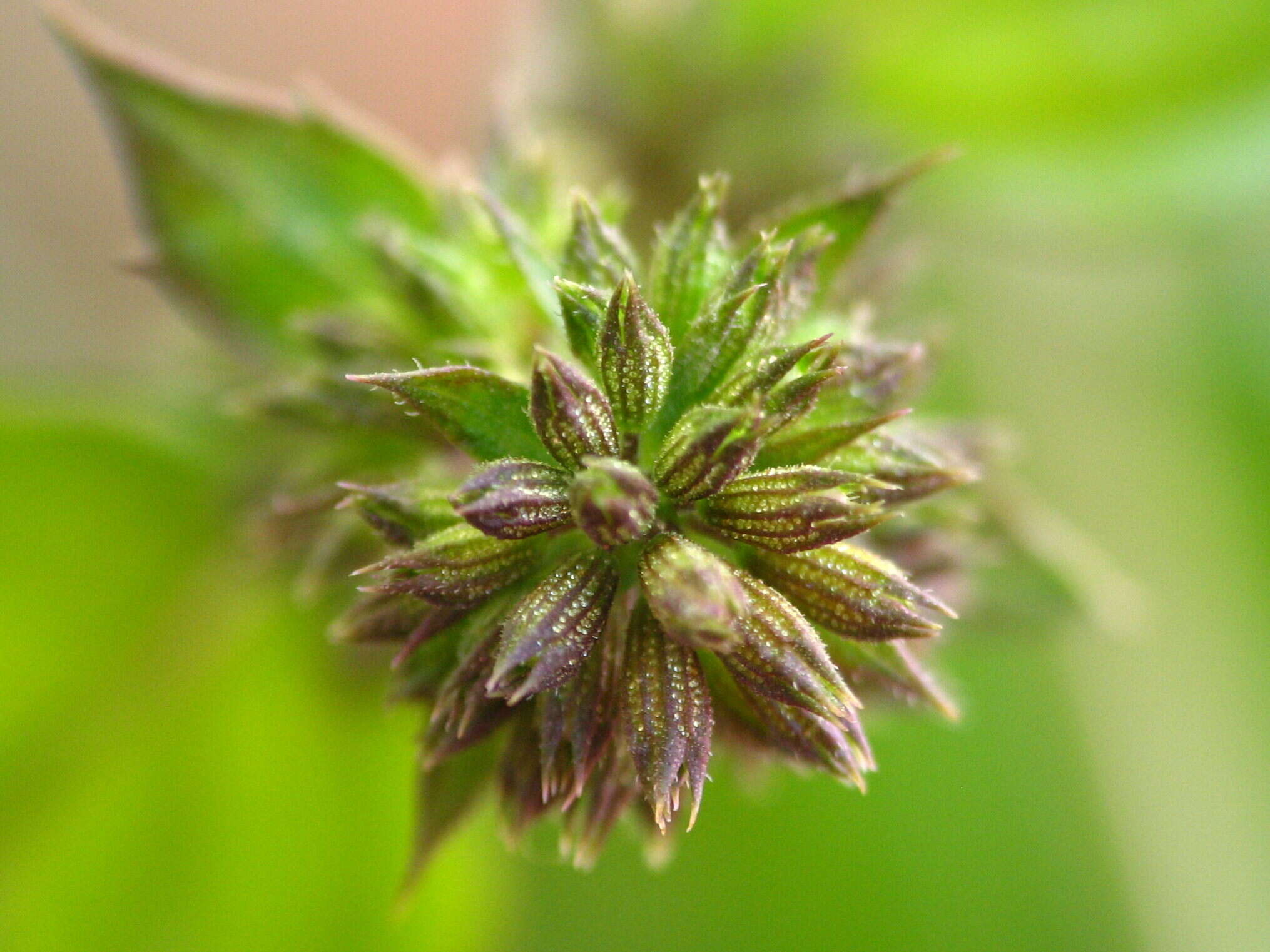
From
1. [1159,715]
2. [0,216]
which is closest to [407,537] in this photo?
[1159,715]

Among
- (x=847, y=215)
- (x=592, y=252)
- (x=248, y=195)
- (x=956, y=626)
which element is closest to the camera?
(x=592, y=252)

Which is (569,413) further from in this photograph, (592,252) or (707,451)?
(592,252)

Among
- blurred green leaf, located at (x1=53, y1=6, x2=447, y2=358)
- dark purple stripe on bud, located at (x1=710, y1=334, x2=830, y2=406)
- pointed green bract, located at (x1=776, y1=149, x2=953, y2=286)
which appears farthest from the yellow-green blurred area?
dark purple stripe on bud, located at (x1=710, y1=334, x2=830, y2=406)

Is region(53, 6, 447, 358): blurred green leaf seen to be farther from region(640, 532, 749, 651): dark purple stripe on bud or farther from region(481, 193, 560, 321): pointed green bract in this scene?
region(640, 532, 749, 651): dark purple stripe on bud

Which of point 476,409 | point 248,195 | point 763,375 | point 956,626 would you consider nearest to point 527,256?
point 476,409

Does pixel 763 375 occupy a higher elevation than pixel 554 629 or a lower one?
higher

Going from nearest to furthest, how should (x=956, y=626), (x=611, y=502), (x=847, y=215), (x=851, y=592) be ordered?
(x=611, y=502) < (x=851, y=592) < (x=847, y=215) < (x=956, y=626)

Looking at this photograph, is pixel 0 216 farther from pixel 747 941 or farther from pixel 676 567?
pixel 676 567

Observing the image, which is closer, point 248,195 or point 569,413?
point 569,413

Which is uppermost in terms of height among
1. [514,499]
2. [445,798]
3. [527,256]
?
[527,256]
